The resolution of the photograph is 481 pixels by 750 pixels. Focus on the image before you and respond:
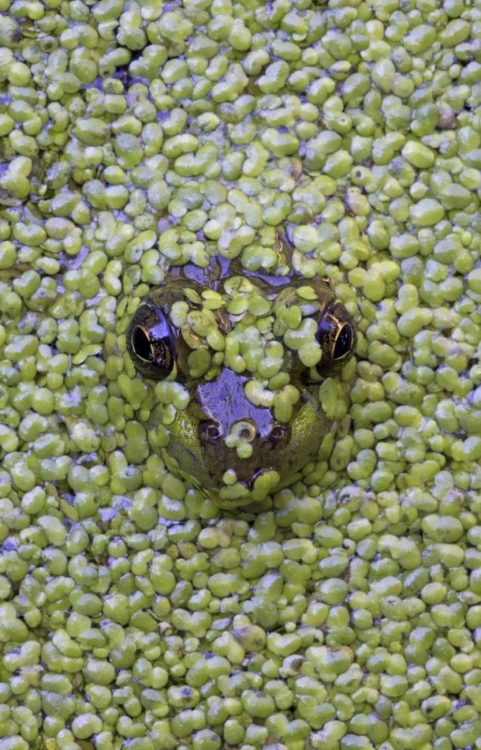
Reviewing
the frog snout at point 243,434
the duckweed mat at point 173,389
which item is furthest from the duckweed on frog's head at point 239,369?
the duckweed mat at point 173,389

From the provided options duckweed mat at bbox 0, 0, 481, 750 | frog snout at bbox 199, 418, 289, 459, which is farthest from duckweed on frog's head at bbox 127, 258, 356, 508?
duckweed mat at bbox 0, 0, 481, 750

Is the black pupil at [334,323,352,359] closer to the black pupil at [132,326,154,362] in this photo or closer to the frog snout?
the frog snout

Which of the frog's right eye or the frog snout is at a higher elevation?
the frog's right eye

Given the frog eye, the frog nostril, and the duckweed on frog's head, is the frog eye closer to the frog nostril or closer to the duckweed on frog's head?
the duckweed on frog's head

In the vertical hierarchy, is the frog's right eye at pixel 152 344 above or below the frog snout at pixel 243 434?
above

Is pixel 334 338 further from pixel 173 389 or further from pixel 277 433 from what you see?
pixel 173 389

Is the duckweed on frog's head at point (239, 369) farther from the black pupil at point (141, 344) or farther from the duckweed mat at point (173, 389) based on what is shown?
the duckweed mat at point (173, 389)

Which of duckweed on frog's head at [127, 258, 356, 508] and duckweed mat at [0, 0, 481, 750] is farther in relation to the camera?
duckweed mat at [0, 0, 481, 750]

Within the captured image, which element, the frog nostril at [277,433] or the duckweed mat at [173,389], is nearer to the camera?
the frog nostril at [277,433]
